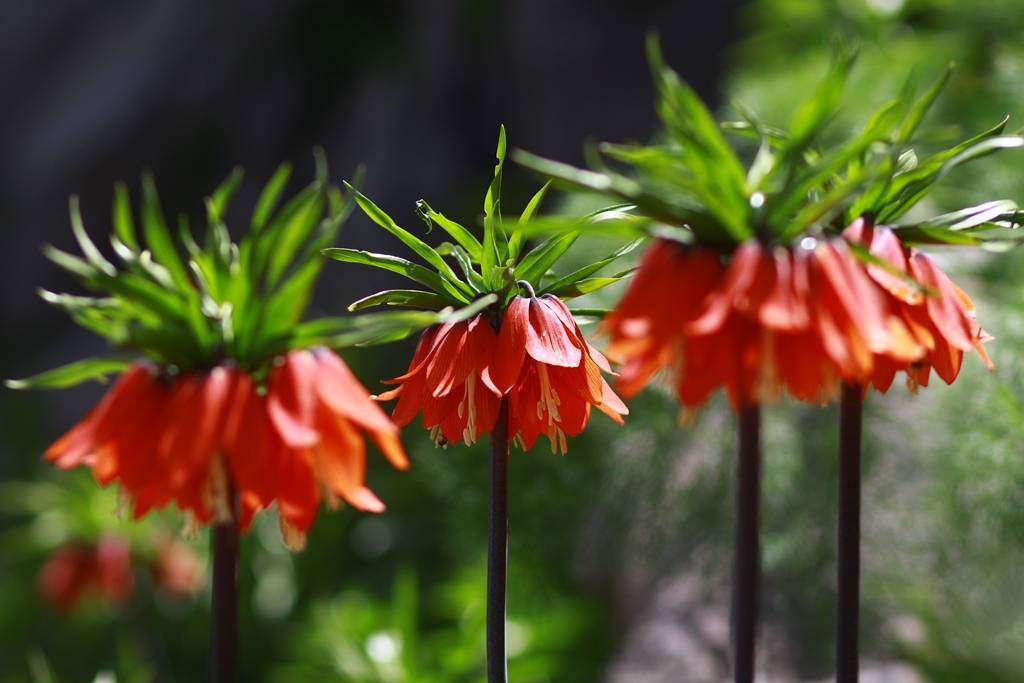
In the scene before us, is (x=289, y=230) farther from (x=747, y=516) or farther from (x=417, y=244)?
(x=747, y=516)

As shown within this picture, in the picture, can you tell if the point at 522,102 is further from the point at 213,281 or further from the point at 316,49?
the point at 213,281

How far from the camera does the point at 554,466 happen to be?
182cm

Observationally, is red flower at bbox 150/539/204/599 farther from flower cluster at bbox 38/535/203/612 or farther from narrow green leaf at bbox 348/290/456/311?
narrow green leaf at bbox 348/290/456/311

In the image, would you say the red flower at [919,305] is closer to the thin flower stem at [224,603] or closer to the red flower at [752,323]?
the red flower at [752,323]

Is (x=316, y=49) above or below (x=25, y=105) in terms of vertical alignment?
above

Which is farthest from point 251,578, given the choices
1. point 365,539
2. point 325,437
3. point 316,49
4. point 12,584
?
point 316,49

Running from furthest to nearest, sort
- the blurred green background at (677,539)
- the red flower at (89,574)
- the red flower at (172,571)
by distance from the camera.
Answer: the red flower at (172,571) < the red flower at (89,574) < the blurred green background at (677,539)

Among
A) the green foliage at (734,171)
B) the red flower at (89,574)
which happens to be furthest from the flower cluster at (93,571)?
the green foliage at (734,171)

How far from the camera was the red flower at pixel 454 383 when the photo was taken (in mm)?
586

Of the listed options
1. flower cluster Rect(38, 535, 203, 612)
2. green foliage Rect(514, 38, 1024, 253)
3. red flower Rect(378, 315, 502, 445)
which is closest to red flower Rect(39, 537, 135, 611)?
flower cluster Rect(38, 535, 203, 612)

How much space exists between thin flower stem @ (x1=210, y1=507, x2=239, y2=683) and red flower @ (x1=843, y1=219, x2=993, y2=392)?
33 cm

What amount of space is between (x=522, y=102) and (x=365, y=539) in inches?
98.7

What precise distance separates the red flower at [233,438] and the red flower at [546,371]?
115mm

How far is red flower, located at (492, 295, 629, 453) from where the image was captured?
0.57 m
